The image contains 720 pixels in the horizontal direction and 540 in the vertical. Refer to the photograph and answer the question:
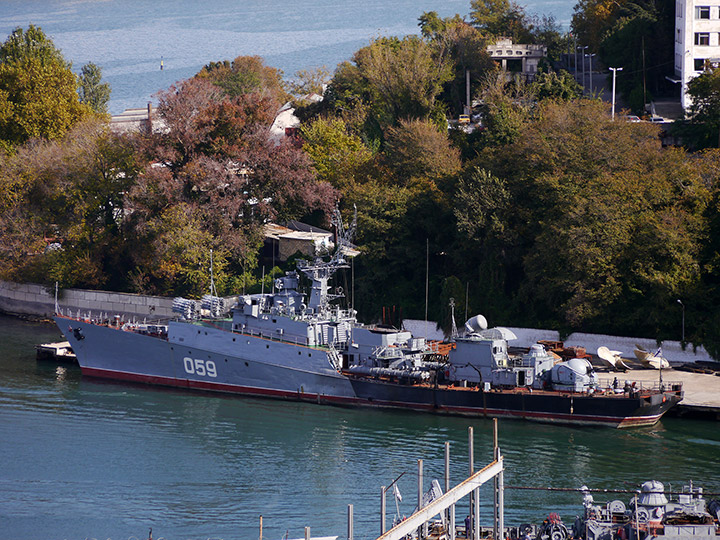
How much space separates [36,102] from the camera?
276 ft

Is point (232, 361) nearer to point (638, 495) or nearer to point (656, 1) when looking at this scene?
point (638, 495)

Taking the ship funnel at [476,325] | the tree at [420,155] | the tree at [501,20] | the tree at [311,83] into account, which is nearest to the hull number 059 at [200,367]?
the ship funnel at [476,325]

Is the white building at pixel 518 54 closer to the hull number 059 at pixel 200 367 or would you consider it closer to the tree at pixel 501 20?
the tree at pixel 501 20

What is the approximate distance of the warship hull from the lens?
167ft

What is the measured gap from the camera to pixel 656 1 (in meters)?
88.4

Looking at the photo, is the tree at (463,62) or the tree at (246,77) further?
the tree at (246,77)

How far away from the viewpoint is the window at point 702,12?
259ft

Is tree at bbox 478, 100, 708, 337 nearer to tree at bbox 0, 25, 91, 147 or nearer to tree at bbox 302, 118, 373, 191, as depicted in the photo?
tree at bbox 302, 118, 373, 191

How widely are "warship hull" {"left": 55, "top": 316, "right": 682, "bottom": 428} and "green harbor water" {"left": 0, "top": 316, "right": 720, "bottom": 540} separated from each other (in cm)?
80

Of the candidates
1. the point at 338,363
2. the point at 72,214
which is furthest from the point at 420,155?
the point at 72,214

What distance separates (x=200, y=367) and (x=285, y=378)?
4.68m

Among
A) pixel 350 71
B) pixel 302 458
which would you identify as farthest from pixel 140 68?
pixel 302 458

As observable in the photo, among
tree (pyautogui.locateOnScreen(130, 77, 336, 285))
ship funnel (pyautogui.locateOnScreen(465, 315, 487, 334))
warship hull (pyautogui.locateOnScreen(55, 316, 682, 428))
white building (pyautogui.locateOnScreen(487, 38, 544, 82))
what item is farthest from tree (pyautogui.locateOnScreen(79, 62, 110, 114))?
ship funnel (pyautogui.locateOnScreen(465, 315, 487, 334))

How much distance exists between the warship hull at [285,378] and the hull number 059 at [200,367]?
49 millimetres
